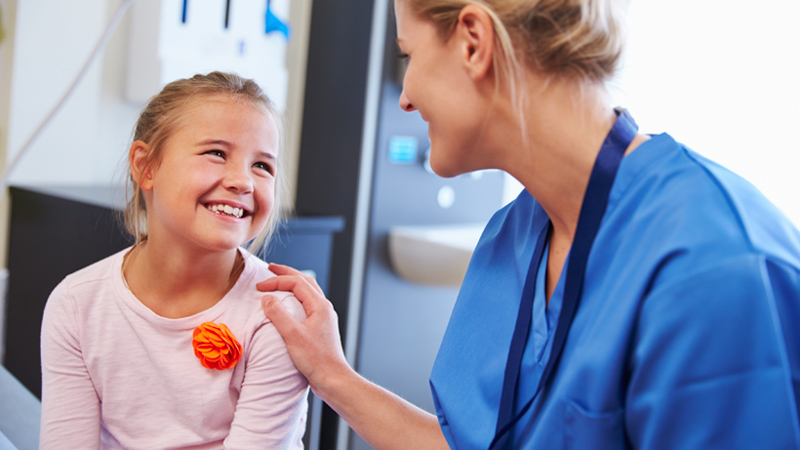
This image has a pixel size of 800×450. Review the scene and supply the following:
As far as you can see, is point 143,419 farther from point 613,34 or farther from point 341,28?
point 341,28

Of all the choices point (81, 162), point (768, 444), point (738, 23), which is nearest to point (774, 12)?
point (738, 23)

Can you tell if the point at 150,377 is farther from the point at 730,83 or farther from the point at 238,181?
the point at 730,83

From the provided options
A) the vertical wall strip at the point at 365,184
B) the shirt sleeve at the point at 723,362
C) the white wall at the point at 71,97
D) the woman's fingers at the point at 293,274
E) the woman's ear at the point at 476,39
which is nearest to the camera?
the shirt sleeve at the point at 723,362

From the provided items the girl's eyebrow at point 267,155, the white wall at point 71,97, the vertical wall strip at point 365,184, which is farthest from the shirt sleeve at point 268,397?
the vertical wall strip at point 365,184

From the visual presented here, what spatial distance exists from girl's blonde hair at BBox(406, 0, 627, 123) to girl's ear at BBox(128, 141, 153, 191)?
1.48ft

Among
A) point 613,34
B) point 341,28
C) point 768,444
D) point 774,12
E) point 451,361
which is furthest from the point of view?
point 341,28

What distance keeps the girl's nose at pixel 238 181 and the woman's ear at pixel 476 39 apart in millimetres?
331

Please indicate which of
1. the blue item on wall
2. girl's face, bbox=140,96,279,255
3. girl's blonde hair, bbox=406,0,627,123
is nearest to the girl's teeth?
girl's face, bbox=140,96,279,255

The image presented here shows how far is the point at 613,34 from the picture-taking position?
71 cm

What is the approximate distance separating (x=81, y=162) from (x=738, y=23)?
5.33 feet

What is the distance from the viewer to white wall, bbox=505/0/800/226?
5.10 feet

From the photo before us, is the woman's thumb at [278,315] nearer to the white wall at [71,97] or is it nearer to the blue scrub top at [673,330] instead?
the blue scrub top at [673,330]

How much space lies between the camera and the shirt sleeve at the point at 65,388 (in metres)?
0.85

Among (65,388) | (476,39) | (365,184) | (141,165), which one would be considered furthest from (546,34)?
(365,184)
